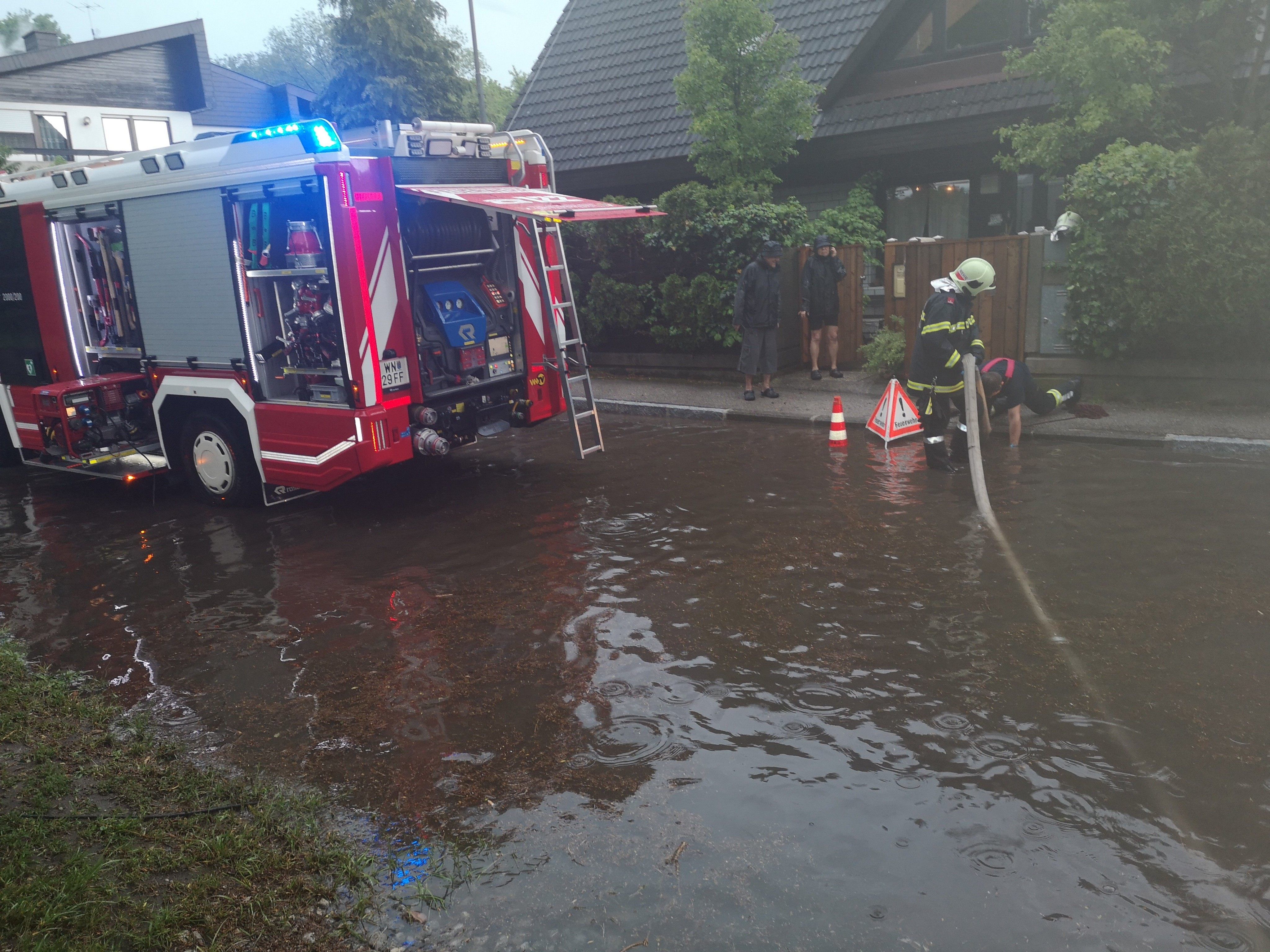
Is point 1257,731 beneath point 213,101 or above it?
beneath

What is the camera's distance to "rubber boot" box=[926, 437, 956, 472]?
8797 millimetres

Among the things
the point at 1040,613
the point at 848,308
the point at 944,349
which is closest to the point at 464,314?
the point at 944,349

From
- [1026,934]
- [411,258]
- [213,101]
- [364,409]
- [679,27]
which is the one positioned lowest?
[1026,934]

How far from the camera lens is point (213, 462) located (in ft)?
28.9

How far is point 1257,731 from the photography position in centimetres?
418

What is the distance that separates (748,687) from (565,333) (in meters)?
5.08

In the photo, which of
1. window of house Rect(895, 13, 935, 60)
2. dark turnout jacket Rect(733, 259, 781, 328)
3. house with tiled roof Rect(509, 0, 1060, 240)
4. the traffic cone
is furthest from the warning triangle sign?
window of house Rect(895, 13, 935, 60)

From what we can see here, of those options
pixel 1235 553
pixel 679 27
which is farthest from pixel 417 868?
pixel 679 27

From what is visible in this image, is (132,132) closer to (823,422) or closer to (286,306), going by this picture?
(286,306)

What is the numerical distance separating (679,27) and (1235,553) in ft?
55.8

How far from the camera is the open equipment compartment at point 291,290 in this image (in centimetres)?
757

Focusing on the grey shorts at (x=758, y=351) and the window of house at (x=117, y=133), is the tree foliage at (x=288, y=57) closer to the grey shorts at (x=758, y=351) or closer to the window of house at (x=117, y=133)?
the window of house at (x=117, y=133)

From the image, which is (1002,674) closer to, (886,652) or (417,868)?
(886,652)

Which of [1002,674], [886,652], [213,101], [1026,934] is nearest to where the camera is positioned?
[1026,934]
